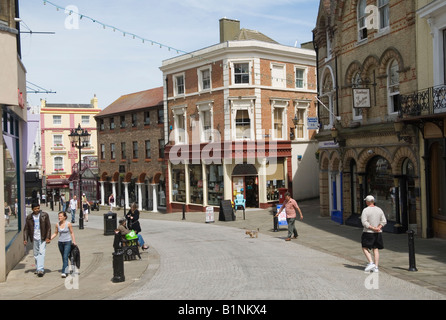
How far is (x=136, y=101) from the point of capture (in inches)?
1758

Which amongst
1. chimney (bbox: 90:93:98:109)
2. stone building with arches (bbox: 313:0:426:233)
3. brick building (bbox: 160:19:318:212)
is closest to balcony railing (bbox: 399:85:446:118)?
stone building with arches (bbox: 313:0:426:233)

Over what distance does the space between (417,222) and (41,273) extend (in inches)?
511

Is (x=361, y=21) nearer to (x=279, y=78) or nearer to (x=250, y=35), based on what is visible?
(x=279, y=78)

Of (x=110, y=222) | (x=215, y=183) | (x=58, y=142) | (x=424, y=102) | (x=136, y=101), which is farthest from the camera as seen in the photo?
(x=58, y=142)

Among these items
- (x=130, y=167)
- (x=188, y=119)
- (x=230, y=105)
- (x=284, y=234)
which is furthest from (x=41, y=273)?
(x=130, y=167)

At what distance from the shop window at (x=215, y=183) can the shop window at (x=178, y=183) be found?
3.08 m

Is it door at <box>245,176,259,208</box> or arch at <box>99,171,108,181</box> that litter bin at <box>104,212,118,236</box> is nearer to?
door at <box>245,176,259,208</box>

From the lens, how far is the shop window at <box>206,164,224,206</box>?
1282 inches

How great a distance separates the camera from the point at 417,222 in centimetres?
1727

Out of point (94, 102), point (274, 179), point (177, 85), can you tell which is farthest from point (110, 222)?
point (94, 102)

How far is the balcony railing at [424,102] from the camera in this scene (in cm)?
1531

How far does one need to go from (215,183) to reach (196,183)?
2.22 m

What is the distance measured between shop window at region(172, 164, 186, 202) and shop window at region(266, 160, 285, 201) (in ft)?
23.3

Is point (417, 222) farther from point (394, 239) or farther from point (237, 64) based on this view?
point (237, 64)
